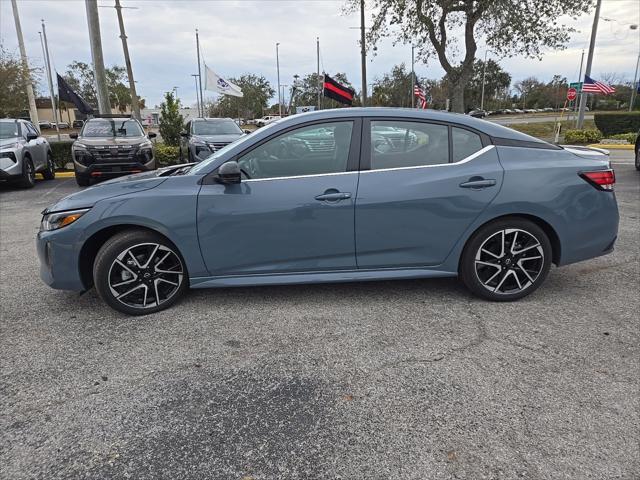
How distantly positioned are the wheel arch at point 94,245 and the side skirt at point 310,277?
25 cm

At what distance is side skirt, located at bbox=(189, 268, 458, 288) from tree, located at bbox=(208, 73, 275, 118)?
66.5 metres

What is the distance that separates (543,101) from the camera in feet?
270

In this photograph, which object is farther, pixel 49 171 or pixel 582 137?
pixel 582 137

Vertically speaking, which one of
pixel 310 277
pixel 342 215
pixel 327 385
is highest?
pixel 342 215

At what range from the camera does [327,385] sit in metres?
2.63

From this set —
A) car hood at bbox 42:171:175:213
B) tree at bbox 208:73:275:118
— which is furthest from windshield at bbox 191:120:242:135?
tree at bbox 208:73:275:118

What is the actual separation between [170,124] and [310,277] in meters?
16.3

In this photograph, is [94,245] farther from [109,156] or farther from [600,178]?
[109,156]

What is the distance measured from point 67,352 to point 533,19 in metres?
22.8

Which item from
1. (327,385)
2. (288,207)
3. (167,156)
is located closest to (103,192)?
(288,207)

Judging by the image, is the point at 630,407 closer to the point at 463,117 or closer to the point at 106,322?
the point at 463,117

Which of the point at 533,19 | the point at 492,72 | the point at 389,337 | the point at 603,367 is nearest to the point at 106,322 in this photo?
the point at 389,337

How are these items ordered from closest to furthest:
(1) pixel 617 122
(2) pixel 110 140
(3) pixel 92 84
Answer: (2) pixel 110 140 → (1) pixel 617 122 → (3) pixel 92 84

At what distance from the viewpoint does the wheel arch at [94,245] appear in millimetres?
3488
